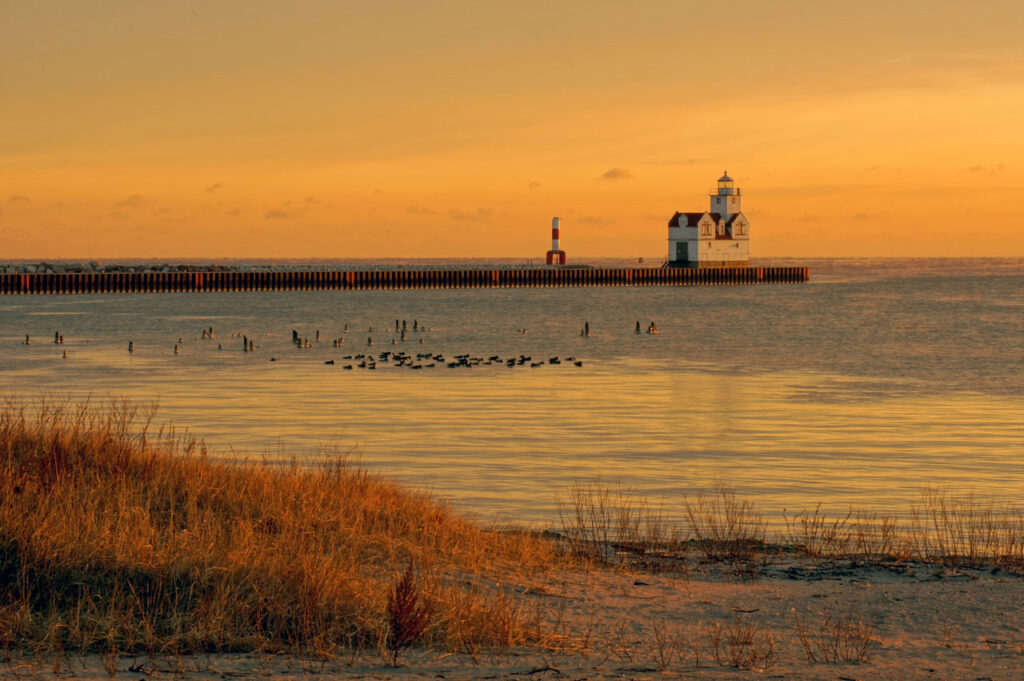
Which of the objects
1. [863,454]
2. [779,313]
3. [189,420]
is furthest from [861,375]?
[779,313]

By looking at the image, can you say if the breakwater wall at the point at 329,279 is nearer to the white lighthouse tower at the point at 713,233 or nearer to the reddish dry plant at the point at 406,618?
the white lighthouse tower at the point at 713,233

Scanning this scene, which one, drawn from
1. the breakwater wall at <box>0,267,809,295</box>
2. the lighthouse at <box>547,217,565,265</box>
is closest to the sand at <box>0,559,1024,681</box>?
the breakwater wall at <box>0,267,809,295</box>

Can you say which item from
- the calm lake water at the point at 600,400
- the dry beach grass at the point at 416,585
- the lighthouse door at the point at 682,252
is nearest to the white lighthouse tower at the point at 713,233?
the lighthouse door at the point at 682,252

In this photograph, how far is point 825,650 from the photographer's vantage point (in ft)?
27.2

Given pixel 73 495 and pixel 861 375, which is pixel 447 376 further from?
pixel 73 495

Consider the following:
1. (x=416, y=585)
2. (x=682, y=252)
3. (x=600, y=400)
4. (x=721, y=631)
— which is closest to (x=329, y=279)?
(x=682, y=252)

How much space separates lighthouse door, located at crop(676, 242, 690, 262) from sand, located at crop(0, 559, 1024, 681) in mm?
125624

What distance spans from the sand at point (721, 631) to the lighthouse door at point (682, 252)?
125624 mm

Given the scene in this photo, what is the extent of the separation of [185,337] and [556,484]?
41.7 metres

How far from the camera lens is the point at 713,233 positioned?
135625 mm

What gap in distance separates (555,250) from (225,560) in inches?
6266

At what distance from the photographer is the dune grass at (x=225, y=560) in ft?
27.2

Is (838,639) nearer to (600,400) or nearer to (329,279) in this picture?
(600,400)

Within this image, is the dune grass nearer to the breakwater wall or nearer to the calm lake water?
the calm lake water
